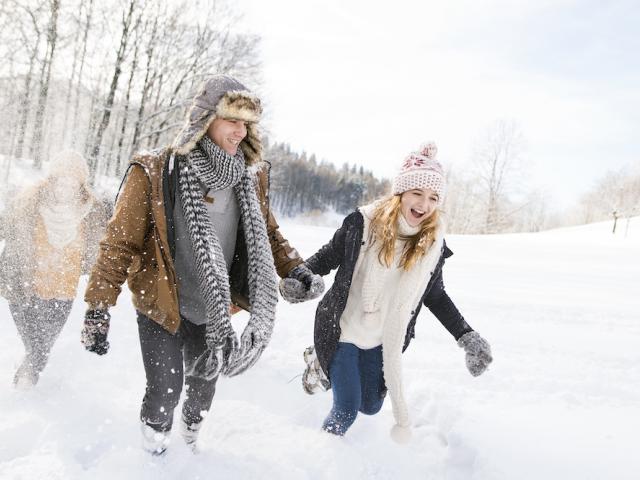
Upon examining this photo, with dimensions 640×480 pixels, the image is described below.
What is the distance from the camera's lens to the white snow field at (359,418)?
Result: 8.48ft

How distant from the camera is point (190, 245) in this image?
2.22 m

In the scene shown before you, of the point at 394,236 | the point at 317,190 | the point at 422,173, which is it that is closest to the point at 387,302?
the point at 394,236

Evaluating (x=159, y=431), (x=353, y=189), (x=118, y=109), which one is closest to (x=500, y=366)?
(x=159, y=431)

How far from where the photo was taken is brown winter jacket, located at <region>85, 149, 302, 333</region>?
2076 mm

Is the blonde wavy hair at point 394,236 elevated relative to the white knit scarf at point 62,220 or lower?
elevated


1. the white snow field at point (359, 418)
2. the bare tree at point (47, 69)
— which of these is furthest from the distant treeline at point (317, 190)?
the white snow field at point (359, 418)

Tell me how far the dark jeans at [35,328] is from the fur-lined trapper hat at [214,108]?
6.85ft

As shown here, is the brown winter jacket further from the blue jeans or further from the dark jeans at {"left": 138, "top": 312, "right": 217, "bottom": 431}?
the blue jeans

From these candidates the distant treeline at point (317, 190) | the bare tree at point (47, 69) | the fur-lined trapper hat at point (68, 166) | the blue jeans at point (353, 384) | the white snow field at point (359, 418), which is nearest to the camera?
the white snow field at point (359, 418)

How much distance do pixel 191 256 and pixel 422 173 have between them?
1.31 m

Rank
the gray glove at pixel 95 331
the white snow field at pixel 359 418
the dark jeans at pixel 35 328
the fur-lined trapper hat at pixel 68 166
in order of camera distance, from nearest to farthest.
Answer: the gray glove at pixel 95 331, the white snow field at pixel 359 418, the dark jeans at pixel 35 328, the fur-lined trapper hat at pixel 68 166

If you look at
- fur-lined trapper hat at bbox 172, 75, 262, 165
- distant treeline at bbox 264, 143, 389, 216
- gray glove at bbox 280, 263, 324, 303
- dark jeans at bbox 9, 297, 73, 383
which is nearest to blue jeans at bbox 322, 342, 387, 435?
gray glove at bbox 280, 263, 324, 303

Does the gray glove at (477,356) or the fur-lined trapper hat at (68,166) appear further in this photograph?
the fur-lined trapper hat at (68,166)

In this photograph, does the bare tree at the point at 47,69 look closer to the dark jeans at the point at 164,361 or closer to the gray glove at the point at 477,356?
the dark jeans at the point at 164,361
